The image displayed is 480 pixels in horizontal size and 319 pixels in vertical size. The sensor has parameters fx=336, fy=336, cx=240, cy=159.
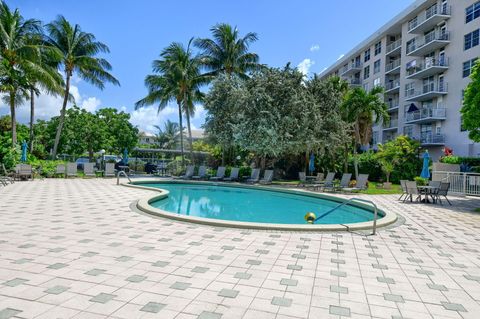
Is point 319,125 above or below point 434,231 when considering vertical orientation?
above

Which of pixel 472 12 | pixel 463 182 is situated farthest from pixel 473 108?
pixel 472 12

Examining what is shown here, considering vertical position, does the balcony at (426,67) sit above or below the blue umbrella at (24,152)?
above

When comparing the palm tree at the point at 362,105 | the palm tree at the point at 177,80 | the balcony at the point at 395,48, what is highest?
the balcony at the point at 395,48

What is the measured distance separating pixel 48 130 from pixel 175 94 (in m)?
18.9

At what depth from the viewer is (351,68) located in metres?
48.5

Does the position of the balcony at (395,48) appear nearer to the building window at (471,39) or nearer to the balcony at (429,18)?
the balcony at (429,18)

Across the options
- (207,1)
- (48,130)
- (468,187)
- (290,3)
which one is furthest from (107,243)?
(48,130)

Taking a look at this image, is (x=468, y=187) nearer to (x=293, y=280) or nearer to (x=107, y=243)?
(x=293, y=280)

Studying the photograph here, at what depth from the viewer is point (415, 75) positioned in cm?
3388

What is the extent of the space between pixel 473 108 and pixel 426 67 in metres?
21.2

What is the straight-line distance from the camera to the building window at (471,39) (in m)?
27.3

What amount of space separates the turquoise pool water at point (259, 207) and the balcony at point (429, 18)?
2475 cm

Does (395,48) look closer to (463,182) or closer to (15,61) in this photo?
(463,182)

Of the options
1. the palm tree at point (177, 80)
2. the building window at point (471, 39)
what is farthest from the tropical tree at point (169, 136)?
the building window at point (471, 39)
